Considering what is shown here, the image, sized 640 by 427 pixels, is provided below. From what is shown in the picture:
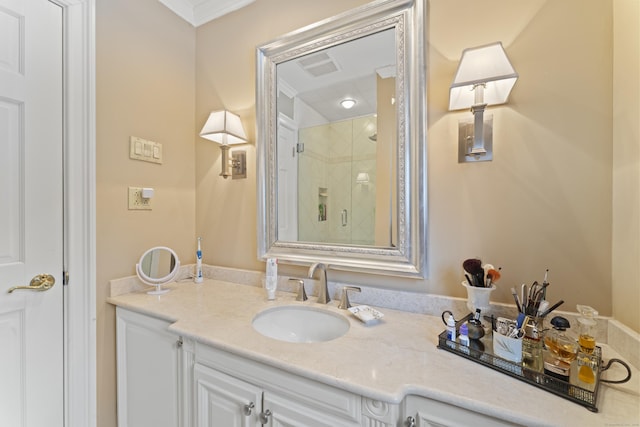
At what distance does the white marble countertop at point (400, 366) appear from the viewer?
1.89 feet

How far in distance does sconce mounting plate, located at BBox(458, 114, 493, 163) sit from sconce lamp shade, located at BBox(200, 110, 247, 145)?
111cm

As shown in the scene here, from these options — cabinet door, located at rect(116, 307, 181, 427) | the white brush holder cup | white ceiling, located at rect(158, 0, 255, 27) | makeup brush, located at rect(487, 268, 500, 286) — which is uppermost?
white ceiling, located at rect(158, 0, 255, 27)

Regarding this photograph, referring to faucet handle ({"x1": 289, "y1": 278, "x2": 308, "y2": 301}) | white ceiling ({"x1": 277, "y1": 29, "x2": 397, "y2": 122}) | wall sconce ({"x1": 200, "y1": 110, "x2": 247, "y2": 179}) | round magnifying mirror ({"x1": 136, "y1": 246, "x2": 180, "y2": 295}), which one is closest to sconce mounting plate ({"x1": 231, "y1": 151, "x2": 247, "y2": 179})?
wall sconce ({"x1": 200, "y1": 110, "x2": 247, "y2": 179})

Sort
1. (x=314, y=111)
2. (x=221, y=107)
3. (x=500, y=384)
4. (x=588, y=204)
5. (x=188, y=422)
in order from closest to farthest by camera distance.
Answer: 1. (x=500, y=384)
2. (x=588, y=204)
3. (x=188, y=422)
4. (x=314, y=111)
5. (x=221, y=107)

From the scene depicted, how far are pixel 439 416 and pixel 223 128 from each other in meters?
1.47

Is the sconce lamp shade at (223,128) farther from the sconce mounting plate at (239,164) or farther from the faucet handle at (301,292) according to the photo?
the faucet handle at (301,292)

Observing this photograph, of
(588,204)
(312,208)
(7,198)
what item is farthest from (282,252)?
(588,204)

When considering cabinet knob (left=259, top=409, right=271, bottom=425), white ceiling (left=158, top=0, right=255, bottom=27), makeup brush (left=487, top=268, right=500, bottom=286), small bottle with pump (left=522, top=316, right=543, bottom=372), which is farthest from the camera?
white ceiling (left=158, top=0, right=255, bottom=27)

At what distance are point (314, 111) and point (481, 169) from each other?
81 cm

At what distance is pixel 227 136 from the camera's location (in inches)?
60.2

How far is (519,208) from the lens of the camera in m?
0.98

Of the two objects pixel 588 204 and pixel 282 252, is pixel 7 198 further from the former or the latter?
pixel 588 204

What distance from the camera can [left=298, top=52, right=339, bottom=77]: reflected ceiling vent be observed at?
131 centimetres

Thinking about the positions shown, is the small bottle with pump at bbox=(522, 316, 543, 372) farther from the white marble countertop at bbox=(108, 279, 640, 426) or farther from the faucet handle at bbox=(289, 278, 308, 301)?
the faucet handle at bbox=(289, 278, 308, 301)
